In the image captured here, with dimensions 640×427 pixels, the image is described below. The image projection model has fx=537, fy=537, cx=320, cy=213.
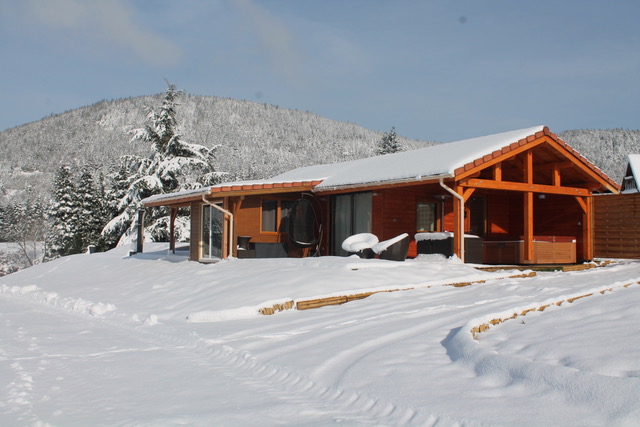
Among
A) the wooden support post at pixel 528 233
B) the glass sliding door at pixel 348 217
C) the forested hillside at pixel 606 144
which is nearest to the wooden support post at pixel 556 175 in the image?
the wooden support post at pixel 528 233

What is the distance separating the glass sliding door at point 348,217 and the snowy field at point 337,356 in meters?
4.54

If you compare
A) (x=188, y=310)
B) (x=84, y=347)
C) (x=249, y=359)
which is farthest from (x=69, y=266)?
(x=249, y=359)

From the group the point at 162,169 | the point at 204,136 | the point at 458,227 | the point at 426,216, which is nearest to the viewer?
the point at 458,227

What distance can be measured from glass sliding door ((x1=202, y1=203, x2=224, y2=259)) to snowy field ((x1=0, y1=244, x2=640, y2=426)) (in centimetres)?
557

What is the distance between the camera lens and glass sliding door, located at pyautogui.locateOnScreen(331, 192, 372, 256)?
1463 centimetres

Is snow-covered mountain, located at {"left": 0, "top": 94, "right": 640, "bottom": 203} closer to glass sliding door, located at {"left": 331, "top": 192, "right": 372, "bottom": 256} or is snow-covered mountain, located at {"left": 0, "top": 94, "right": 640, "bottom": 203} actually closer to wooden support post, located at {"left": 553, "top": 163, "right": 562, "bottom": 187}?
glass sliding door, located at {"left": 331, "top": 192, "right": 372, "bottom": 256}

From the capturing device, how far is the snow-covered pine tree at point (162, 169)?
27.0 metres

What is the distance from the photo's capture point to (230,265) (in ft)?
41.7

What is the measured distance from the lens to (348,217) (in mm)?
15180

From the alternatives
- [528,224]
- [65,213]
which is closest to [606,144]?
[65,213]

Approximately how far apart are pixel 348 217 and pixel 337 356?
33.0ft

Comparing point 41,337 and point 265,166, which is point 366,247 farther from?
point 265,166

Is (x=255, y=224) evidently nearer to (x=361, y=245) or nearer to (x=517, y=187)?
(x=361, y=245)

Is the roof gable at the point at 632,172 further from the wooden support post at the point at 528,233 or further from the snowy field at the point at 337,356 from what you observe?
the snowy field at the point at 337,356
